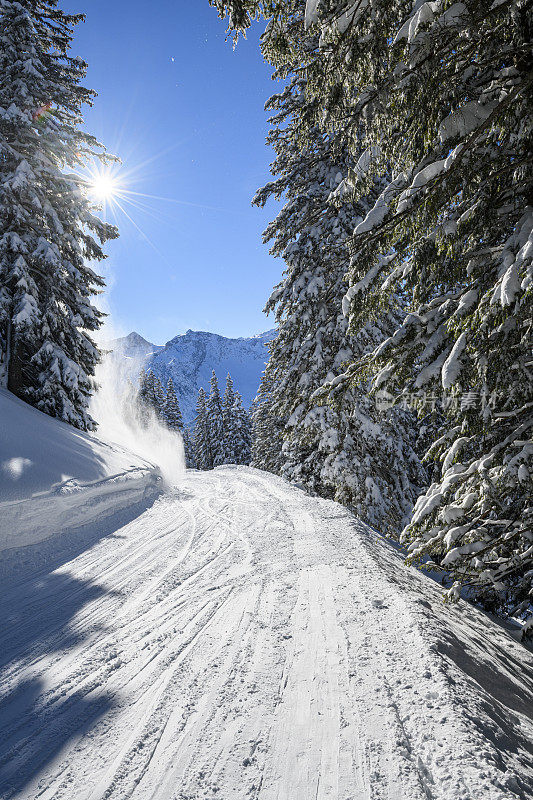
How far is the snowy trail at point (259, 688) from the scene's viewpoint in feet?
6.77

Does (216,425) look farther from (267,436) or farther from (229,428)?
(267,436)

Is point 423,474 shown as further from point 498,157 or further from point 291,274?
point 498,157

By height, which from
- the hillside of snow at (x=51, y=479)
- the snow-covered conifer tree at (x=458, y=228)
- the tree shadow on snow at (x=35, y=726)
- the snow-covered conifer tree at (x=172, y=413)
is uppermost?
the snow-covered conifer tree at (x=172, y=413)

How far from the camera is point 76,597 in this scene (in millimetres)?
4566

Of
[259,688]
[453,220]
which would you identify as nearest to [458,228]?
[453,220]

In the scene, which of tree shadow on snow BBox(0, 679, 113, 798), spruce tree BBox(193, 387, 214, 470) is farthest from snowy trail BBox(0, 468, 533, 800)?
spruce tree BBox(193, 387, 214, 470)

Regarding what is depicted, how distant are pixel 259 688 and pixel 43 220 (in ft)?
49.5

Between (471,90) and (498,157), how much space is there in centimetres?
Answer: 67

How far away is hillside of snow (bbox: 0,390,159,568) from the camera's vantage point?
6.56m

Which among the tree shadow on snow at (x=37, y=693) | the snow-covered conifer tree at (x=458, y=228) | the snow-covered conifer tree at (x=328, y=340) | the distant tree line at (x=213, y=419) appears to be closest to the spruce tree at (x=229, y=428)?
the distant tree line at (x=213, y=419)

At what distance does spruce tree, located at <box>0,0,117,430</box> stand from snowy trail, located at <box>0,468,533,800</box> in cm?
903

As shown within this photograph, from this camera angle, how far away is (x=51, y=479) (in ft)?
26.3

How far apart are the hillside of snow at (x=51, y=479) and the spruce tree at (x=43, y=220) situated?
154cm

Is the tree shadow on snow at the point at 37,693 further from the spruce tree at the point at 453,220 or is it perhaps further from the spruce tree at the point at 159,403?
the spruce tree at the point at 159,403
